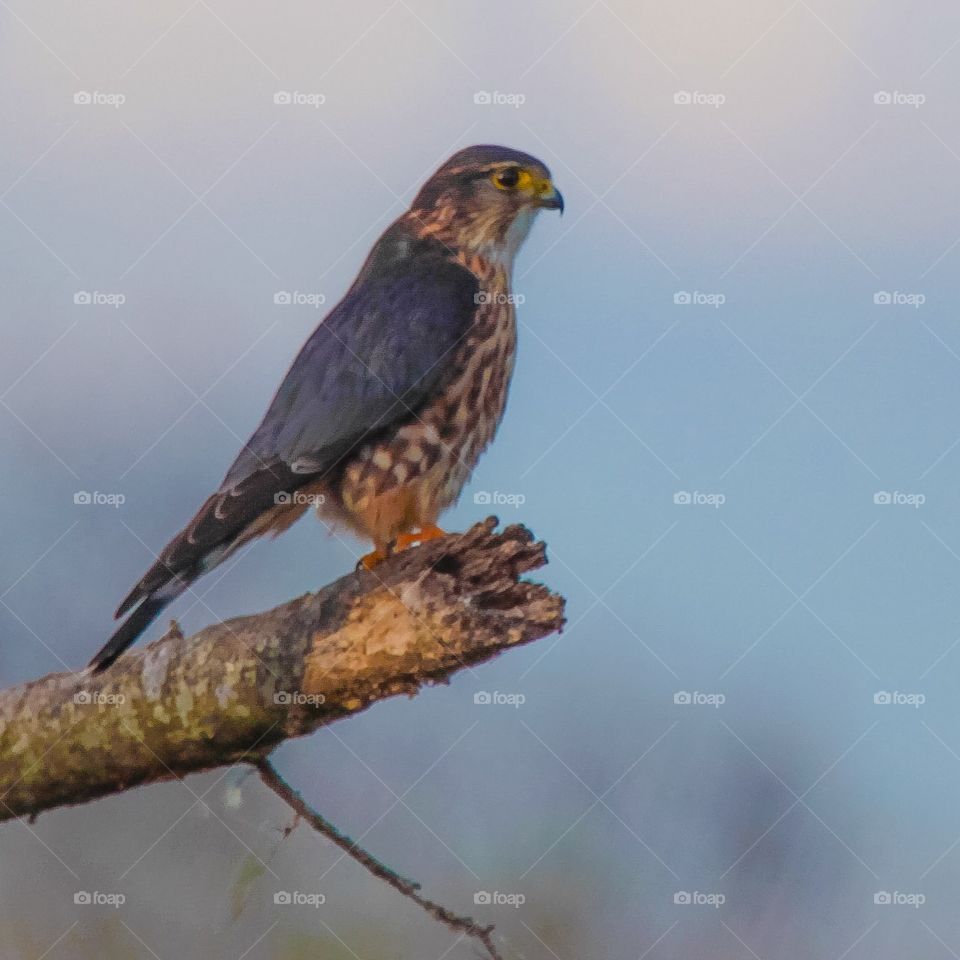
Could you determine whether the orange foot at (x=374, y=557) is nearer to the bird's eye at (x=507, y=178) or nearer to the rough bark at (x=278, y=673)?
the rough bark at (x=278, y=673)

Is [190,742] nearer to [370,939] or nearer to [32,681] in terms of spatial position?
[32,681]

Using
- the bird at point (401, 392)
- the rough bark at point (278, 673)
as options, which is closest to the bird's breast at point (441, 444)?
the bird at point (401, 392)

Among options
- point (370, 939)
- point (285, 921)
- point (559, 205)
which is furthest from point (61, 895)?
point (559, 205)

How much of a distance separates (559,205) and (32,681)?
76.3 inches

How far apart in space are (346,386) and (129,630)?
0.91 metres

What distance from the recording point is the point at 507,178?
3611mm

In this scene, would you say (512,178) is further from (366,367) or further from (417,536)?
(417,536)

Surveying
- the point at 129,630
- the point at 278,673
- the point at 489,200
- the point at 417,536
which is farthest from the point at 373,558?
the point at 489,200

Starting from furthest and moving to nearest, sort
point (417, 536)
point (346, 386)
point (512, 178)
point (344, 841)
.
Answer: point (512, 178)
point (417, 536)
point (346, 386)
point (344, 841)

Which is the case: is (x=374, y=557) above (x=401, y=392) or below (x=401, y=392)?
below

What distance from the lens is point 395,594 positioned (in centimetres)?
243

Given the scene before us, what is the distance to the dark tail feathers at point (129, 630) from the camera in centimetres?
256

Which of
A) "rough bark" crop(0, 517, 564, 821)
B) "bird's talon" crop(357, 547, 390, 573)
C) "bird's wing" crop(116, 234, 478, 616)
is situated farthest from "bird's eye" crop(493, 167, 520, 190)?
"rough bark" crop(0, 517, 564, 821)

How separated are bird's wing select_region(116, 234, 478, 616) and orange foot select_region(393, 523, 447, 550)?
28 centimetres
